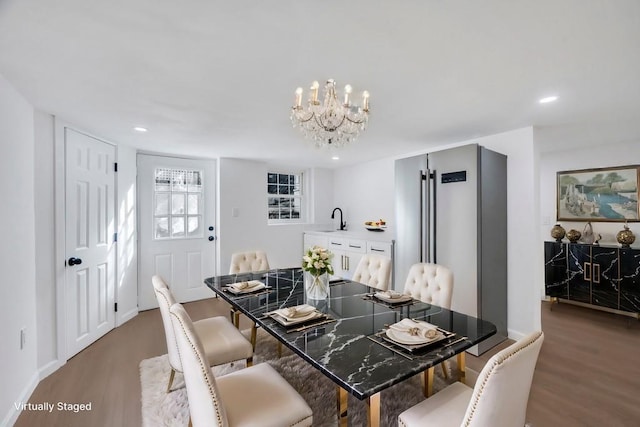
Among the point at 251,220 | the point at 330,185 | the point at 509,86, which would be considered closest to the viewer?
the point at 509,86

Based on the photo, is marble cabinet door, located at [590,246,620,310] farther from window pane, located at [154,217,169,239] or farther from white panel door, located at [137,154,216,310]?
window pane, located at [154,217,169,239]

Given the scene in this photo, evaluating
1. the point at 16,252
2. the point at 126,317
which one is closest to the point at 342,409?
the point at 16,252

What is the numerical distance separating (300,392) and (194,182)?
3.51m

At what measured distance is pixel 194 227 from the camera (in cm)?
455

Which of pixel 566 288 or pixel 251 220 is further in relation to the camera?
pixel 251 220

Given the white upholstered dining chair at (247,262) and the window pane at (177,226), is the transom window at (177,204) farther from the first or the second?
the white upholstered dining chair at (247,262)

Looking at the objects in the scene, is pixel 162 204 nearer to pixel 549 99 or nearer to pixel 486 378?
pixel 486 378

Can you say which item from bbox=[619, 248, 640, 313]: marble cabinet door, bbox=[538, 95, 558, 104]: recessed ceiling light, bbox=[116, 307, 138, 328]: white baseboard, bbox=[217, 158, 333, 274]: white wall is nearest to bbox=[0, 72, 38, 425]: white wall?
bbox=[116, 307, 138, 328]: white baseboard

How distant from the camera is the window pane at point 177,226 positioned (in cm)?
436

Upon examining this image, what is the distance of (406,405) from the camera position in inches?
79.7

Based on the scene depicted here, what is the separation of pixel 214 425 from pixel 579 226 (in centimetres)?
513

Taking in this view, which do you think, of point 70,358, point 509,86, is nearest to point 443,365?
point 509,86

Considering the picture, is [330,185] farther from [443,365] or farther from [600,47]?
[600,47]

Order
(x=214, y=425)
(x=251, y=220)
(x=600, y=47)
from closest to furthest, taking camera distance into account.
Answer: (x=214, y=425) → (x=600, y=47) → (x=251, y=220)
